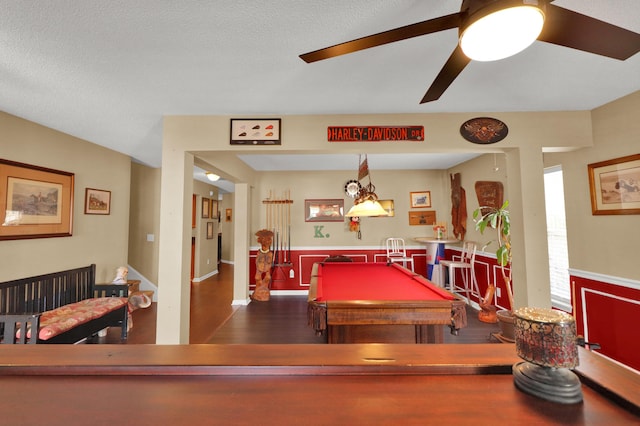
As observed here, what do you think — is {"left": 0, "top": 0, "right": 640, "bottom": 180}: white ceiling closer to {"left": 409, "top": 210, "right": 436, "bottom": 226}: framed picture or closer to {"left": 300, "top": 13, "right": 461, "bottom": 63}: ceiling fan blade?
{"left": 300, "top": 13, "right": 461, "bottom": 63}: ceiling fan blade

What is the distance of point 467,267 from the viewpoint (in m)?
4.32

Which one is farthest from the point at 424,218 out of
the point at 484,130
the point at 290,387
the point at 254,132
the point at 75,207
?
the point at 75,207

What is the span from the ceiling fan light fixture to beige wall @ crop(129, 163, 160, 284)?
16.1 ft

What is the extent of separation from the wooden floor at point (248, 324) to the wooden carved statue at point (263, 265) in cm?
18

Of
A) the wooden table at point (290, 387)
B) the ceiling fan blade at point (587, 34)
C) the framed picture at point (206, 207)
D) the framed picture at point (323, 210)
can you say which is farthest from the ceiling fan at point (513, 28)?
the framed picture at point (206, 207)

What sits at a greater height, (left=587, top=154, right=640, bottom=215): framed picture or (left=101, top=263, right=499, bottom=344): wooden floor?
(left=587, top=154, right=640, bottom=215): framed picture

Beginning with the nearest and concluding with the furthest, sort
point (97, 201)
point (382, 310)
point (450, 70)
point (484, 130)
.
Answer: point (450, 70) → point (382, 310) → point (484, 130) → point (97, 201)

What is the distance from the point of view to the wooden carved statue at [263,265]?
4805mm

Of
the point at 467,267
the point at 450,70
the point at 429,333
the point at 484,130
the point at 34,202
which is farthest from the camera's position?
the point at 467,267

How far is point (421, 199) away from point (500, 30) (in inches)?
187

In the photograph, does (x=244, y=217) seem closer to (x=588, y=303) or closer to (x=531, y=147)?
(x=531, y=147)

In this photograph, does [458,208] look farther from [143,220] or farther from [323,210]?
[143,220]

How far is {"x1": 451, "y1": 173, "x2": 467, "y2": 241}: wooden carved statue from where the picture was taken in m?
4.74

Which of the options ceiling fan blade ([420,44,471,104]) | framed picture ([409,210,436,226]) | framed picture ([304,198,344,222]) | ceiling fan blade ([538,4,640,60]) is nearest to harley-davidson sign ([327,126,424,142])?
ceiling fan blade ([420,44,471,104])
